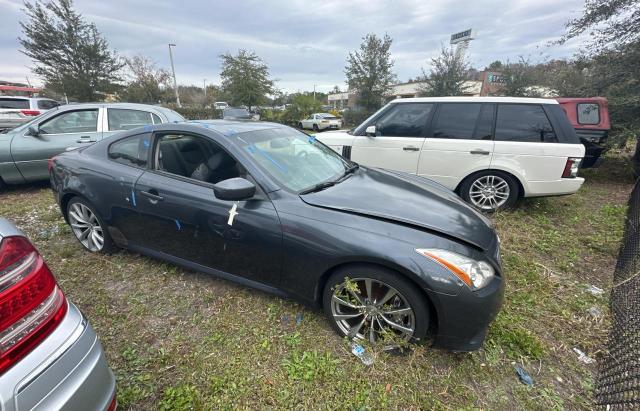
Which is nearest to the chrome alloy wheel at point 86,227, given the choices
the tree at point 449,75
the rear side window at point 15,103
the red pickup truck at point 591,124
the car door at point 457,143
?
the car door at point 457,143

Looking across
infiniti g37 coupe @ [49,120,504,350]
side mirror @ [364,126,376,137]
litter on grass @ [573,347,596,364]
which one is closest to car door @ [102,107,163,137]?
infiniti g37 coupe @ [49,120,504,350]

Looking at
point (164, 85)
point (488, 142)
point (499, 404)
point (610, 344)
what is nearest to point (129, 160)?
point (499, 404)

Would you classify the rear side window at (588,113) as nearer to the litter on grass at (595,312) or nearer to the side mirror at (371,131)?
the side mirror at (371,131)

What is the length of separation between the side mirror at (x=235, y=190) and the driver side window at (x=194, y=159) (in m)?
0.26

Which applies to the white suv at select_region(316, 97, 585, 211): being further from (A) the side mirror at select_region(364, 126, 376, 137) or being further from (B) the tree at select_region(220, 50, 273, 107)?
(B) the tree at select_region(220, 50, 273, 107)

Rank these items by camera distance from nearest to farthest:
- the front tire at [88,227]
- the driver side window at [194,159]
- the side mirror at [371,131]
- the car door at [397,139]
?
the driver side window at [194,159]
the front tire at [88,227]
the car door at [397,139]
the side mirror at [371,131]

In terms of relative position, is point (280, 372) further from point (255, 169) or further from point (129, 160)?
point (129, 160)

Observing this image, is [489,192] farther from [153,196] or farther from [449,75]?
[449,75]

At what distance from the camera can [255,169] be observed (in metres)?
2.15

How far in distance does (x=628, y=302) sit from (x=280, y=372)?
9.33 ft

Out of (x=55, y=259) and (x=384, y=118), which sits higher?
(x=384, y=118)

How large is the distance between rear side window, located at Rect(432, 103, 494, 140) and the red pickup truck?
384cm

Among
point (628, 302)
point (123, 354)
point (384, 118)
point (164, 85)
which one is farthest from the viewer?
point (164, 85)

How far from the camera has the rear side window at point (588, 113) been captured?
6438mm
